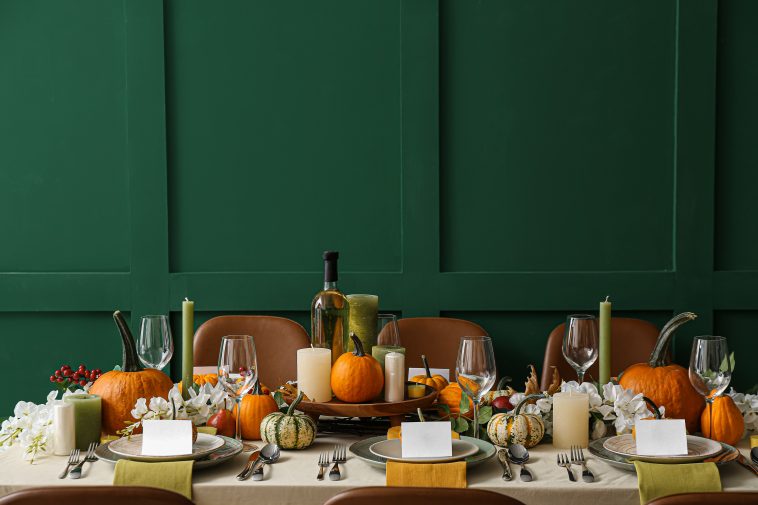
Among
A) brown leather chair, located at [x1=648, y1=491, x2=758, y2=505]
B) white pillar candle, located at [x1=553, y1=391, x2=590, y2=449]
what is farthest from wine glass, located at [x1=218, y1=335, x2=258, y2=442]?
brown leather chair, located at [x1=648, y1=491, x2=758, y2=505]

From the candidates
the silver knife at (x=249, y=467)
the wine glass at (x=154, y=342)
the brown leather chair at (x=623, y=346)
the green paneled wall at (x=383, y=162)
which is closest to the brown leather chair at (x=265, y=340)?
the green paneled wall at (x=383, y=162)

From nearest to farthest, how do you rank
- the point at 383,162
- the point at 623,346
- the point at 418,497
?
the point at 418,497 → the point at 623,346 → the point at 383,162

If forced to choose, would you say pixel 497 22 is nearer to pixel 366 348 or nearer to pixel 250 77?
pixel 250 77

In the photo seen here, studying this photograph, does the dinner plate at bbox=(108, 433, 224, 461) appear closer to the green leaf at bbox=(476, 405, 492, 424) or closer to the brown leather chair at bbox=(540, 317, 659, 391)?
the green leaf at bbox=(476, 405, 492, 424)

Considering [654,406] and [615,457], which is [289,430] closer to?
[615,457]

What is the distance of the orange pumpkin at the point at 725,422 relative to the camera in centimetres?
170

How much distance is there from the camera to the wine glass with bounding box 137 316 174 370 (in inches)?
72.3

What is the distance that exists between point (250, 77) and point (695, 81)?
1.76 m

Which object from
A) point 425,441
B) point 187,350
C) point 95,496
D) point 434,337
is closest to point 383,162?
point 434,337

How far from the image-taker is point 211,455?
158cm

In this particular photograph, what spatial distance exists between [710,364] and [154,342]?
119 centimetres

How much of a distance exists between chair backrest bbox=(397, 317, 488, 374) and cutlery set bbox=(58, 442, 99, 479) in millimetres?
1413

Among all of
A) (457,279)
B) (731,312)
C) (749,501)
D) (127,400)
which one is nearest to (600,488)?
(749,501)

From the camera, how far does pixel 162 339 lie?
1.84 meters
